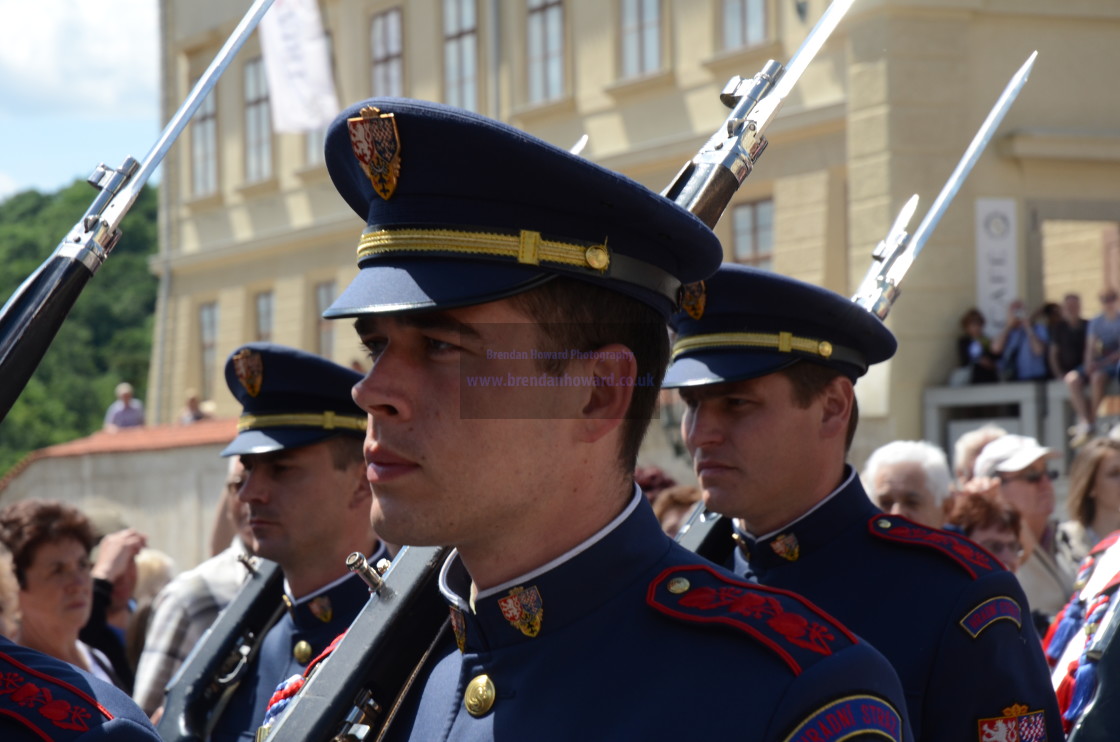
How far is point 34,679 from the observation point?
2473 millimetres

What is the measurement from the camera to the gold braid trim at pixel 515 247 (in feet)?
7.22

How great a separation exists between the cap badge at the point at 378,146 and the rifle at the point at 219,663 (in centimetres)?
236

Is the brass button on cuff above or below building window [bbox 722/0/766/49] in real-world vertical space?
below

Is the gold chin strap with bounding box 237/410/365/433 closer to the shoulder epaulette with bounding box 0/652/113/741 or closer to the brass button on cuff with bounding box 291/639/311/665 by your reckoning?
the brass button on cuff with bounding box 291/639/311/665

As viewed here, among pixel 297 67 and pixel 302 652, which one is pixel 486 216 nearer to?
pixel 302 652

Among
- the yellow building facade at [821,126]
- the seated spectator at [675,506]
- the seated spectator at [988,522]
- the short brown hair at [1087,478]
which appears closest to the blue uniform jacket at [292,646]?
the seated spectator at [675,506]

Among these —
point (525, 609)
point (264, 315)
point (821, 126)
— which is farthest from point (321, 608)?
point (264, 315)

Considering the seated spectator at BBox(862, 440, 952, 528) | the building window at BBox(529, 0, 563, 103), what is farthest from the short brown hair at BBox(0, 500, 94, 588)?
the building window at BBox(529, 0, 563, 103)

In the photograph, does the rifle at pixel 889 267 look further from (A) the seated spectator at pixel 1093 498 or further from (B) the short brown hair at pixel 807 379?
(A) the seated spectator at pixel 1093 498

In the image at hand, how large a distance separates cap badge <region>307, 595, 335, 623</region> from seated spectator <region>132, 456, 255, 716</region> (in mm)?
935

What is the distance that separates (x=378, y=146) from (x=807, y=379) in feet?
5.11

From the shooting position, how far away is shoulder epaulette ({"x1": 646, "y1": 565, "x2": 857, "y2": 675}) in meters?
2.13

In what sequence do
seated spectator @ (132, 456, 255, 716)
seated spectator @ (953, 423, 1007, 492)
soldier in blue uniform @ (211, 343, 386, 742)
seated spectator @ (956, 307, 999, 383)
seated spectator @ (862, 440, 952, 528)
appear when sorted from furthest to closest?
seated spectator @ (956, 307, 999, 383) → seated spectator @ (953, 423, 1007, 492) → seated spectator @ (862, 440, 952, 528) → seated spectator @ (132, 456, 255, 716) → soldier in blue uniform @ (211, 343, 386, 742)

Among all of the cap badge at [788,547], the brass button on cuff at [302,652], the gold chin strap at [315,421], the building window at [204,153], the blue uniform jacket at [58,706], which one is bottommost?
the brass button on cuff at [302,652]
